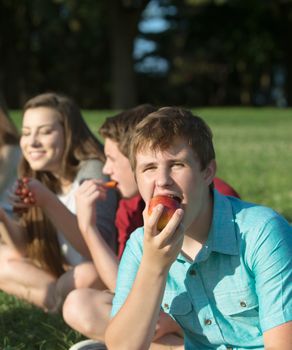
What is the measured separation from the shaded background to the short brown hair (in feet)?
105

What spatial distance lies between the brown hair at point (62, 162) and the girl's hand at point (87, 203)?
0.77 meters

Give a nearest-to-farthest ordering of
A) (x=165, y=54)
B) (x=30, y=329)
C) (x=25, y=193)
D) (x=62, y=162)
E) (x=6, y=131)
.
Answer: (x=30, y=329)
(x=25, y=193)
(x=62, y=162)
(x=6, y=131)
(x=165, y=54)

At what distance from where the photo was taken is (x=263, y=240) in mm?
2477

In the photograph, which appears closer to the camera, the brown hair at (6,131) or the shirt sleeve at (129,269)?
the shirt sleeve at (129,269)

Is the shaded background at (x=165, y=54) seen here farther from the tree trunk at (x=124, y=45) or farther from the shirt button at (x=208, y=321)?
the shirt button at (x=208, y=321)

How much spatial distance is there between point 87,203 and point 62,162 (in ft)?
2.87

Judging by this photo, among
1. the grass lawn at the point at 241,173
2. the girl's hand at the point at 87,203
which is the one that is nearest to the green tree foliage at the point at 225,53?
the grass lawn at the point at 241,173

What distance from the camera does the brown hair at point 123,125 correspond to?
3.66 meters

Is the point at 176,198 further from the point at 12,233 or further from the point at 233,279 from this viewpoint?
the point at 12,233

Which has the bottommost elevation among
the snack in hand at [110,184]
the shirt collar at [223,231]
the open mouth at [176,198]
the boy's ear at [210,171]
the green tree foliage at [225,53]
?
the green tree foliage at [225,53]

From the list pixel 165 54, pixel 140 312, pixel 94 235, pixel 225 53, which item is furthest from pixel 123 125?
pixel 165 54

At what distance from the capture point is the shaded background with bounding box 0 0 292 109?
38.1 metres

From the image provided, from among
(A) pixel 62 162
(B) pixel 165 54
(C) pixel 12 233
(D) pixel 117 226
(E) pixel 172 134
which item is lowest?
(B) pixel 165 54

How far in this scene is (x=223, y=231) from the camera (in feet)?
8.43
